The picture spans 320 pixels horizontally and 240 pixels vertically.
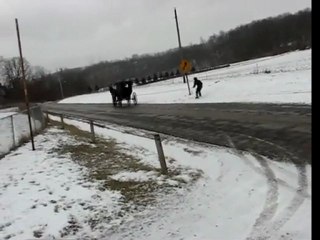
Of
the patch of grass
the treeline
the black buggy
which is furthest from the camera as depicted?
the treeline

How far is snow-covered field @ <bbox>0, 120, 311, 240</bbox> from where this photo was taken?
6.37 metres

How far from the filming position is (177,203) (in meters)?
7.86

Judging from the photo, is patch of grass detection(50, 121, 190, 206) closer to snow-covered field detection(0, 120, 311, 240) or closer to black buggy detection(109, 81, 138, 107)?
snow-covered field detection(0, 120, 311, 240)

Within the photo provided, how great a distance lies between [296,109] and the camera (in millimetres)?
17625

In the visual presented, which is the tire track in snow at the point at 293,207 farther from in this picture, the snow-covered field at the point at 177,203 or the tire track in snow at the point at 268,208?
the tire track in snow at the point at 268,208

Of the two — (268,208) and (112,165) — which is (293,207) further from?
(112,165)

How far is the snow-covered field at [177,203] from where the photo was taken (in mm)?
6367

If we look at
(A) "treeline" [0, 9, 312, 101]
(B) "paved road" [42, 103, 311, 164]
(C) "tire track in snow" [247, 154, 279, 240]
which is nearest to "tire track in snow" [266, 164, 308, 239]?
(C) "tire track in snow" [247, 154, 279, 240]

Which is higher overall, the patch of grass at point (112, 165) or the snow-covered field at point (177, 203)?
the snow-covered field at point (177, 203)

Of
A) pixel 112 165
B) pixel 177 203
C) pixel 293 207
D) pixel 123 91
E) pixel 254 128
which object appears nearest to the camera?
pixel 293 207

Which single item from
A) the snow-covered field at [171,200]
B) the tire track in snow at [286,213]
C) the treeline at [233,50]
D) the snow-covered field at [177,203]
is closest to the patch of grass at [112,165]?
the snow-covered field at [171,200]

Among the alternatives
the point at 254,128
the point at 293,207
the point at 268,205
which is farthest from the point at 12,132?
the point at 293,207

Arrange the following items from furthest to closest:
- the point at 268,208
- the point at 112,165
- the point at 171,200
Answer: the point at 112,165, the point at 171,200, the point at 268,208

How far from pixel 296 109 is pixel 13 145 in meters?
11.1
